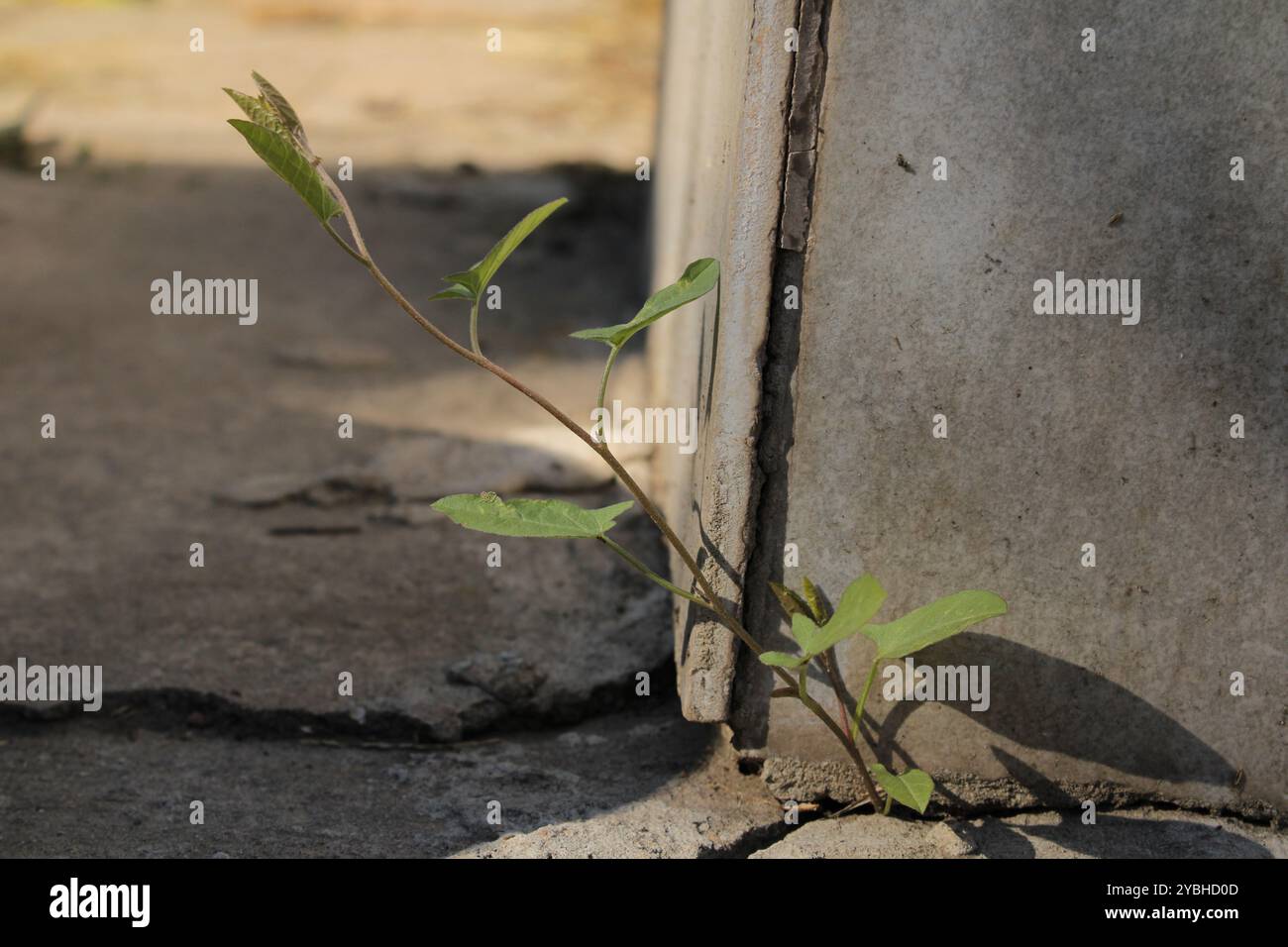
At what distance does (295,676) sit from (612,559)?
0.77 metres

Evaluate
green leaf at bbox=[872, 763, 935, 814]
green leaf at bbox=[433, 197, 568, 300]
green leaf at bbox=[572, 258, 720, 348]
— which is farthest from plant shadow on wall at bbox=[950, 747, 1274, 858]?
green leaf at bbox=[433, 197, 568, 300]

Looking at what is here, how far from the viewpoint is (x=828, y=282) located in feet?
5.76

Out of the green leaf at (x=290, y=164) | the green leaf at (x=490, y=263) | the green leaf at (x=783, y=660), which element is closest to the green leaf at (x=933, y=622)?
the green leaf at (x=783, y=660)

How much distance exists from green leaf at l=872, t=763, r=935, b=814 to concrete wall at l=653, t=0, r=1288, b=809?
126mm

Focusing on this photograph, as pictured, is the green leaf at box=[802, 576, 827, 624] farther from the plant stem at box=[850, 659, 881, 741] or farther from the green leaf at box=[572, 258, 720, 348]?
the green leaf at box=[572, 258, 720, 348]

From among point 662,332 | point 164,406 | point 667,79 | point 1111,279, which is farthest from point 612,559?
point 667,79

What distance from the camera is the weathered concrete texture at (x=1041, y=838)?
6.01 ft

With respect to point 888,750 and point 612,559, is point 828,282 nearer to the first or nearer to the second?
point 888,750

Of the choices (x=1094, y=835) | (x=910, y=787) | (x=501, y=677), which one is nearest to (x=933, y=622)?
(x=910, y=787)

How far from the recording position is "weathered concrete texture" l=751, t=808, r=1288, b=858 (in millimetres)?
1832

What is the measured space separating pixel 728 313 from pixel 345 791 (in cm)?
98

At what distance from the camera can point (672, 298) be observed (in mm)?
1735

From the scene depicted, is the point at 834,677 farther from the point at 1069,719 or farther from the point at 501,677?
the point at 501,677

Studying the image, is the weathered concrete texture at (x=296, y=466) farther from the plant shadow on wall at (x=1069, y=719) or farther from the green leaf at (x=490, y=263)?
the green leaf at (x=490, y=263)
